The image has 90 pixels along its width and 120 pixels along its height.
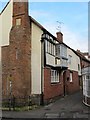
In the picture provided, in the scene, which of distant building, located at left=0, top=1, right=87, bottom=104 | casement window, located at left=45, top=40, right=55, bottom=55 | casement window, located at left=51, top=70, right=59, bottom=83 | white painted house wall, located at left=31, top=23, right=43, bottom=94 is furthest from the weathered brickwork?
casement window, located at left=51, top=70, right=59, bottom=83

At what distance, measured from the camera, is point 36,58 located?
22.7 meters

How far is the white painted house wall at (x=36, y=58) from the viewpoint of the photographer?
22.2 m

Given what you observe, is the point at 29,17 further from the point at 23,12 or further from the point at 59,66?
the point at 59,66

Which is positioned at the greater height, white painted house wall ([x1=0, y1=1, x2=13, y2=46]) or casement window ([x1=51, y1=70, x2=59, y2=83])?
white painted house wall ([x1=0, y1=1, x2=13, y2=46])

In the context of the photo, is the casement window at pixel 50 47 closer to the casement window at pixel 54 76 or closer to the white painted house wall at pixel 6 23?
the casement window at pixel 54 76

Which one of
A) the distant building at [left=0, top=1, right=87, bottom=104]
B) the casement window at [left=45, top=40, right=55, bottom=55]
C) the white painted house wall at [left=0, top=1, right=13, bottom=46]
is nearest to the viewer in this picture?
the distant building at [left=0, top=1, right=87, bottom=104]

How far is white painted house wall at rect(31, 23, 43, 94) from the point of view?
876 inches

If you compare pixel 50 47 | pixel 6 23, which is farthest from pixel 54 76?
pixel 6 23

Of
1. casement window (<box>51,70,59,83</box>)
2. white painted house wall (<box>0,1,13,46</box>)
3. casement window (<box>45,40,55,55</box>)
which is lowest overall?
casement window (<box>51,70,59,83</box>)

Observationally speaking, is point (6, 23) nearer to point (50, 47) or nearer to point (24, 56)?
point (24, 56)

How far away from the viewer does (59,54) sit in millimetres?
26016

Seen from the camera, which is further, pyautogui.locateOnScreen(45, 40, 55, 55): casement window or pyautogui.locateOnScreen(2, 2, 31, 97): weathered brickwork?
pyautogui.locateOnScreen(45, 40, 55, 55): casement window

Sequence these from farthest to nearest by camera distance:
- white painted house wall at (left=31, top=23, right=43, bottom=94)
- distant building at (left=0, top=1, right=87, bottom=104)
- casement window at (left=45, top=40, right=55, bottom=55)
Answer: casement window at (left=45, top=40, right=55, bottom=55) → white painted house wall at (left=31, top=23, right=43, bottom=94) → distant building at (left=0, top=1, right=87, bottom=104)

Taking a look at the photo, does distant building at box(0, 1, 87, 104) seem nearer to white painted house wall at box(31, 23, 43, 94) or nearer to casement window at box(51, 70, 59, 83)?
white painted house wall at box(31, 23, 43, 94)
